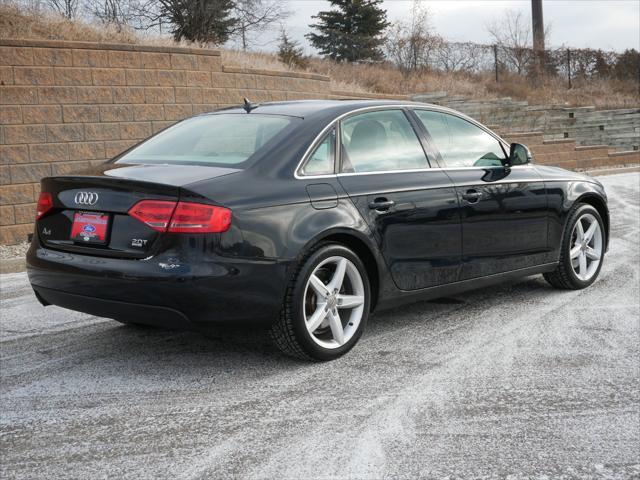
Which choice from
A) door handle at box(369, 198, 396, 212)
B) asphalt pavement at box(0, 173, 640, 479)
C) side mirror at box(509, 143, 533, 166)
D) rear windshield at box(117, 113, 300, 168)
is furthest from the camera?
side mirror at box(509, 143, 533, 166)

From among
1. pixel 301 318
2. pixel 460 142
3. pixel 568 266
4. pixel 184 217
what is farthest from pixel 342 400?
pixel 568 266

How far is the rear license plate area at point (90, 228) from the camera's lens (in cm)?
436

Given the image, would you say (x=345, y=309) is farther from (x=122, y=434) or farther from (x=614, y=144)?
(x=614, y=144)

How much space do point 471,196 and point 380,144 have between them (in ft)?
2.64

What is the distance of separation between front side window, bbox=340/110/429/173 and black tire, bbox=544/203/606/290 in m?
1.72

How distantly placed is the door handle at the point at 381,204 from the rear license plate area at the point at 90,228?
5.24 ft

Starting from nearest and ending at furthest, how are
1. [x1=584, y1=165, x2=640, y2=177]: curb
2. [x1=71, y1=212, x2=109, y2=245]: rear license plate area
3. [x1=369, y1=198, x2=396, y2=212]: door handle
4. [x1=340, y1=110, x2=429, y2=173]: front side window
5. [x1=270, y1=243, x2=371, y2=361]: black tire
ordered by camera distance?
[x1=71, y1=212, x2=109, y2=245]: rear license plate area
[x1=270, y1=243, x2=371, y2=361]: black tire
[x1=369, y1=198, x2=396, y2=212]: door handle
[x1=340, y1=110, x2=429, y2=173]: front side window
[x1=584, y1=165, x2=640, y2=177]: curb

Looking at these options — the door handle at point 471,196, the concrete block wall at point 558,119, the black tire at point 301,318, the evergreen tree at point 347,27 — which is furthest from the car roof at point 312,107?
the evergreen tree at point 347,27

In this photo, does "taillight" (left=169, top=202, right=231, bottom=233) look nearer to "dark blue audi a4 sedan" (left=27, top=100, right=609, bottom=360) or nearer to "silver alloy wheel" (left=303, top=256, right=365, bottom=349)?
"dark blue audi a4 sedan" (left=27, top=100, right=609, bottom=360)

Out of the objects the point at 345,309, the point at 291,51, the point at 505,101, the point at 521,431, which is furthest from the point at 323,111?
the point at 505,101

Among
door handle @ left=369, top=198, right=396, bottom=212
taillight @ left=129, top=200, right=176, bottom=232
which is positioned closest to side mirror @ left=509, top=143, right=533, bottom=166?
door handle @ left=369, top=198, right=396, bottom=212

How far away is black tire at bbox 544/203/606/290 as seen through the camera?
21.5 feet

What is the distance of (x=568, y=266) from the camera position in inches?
260

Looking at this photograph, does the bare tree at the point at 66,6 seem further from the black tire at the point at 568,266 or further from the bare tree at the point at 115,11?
the black tire at the point at 568,266
